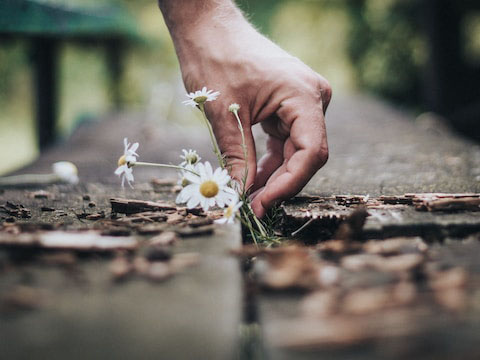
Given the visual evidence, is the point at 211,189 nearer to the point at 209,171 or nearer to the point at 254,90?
the point at 209,171

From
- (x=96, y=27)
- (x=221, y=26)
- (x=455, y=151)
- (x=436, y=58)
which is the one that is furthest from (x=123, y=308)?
(x=436, y=58)

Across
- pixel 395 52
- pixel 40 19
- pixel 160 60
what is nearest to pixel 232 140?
pixel 40 19

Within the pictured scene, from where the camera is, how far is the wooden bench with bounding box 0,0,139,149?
3379 millimetres

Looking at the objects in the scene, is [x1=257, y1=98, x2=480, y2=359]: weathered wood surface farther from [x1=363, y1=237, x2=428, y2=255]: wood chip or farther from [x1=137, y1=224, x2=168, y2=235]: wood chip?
[x1=137, y1=224, x2=168, y2=235]: wood chip

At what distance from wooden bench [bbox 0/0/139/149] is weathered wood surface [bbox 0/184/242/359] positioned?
2745 millimetres

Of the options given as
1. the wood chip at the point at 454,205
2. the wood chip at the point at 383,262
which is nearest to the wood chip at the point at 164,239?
the wood chip at the point at 383,262

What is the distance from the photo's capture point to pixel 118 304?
2.45 feet

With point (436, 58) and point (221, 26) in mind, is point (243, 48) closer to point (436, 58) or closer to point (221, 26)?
point (221, 26)

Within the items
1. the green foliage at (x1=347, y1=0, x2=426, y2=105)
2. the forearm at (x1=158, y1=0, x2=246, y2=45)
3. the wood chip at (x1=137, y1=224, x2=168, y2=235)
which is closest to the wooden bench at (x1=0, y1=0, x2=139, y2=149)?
the forearm at (x1=158, y1=0, x2=246, y2=45)

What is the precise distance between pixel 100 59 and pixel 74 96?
4.36ft

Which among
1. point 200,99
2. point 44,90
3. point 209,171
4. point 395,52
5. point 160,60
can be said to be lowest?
point 209,171

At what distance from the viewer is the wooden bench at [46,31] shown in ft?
11.1

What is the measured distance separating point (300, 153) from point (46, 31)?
3.24 m

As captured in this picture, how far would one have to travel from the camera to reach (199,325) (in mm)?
693
